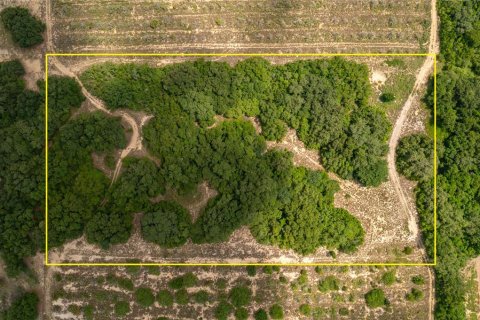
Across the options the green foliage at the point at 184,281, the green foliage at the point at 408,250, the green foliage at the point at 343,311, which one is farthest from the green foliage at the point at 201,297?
the green foliage at the point at 408,250

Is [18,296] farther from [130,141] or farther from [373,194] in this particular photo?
[373,194]

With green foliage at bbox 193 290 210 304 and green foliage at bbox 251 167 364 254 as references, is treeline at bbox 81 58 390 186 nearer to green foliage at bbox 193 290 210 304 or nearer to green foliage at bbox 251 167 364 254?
green foliage at bbox 251 167 364 254

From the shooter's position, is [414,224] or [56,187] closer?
[56,187]

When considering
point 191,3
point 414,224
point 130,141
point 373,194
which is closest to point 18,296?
point 130,141

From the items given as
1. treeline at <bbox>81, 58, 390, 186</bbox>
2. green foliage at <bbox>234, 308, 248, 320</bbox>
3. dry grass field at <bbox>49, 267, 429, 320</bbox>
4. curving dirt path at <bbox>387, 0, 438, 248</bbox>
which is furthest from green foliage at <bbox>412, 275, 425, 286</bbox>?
green foliage at <bbox>234, 308, 248, 320</bbox>

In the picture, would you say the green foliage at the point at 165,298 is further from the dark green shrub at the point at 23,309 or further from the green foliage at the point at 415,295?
the green foliage at the point at 415,295

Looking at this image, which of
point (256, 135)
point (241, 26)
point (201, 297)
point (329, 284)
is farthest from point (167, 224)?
point (241, 26)
